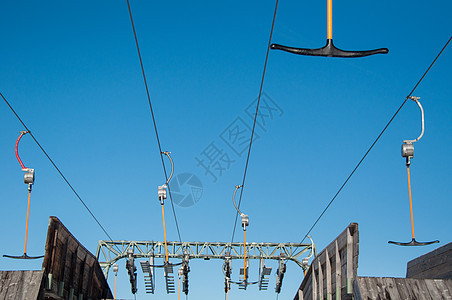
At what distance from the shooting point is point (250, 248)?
39.4m

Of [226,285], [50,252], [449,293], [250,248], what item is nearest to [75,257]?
[50,252]

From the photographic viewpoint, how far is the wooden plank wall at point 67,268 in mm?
13688

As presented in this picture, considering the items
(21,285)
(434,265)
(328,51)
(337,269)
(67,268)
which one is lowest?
(21,285)

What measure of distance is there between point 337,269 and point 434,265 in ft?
13.3

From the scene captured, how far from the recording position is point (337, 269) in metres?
14.0

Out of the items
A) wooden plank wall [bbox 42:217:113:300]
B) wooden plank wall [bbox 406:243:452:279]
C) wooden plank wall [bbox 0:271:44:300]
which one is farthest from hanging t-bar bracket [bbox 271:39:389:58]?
wooden plank wall [bbox 406:243:452:279]

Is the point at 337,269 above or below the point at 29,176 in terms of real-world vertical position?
below

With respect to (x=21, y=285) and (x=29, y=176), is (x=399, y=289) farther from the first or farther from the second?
(x=29, y=176)

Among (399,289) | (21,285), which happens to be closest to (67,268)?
(21,285)

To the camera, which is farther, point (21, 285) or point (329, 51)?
point (21, 285)

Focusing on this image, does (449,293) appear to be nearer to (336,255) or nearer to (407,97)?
(336,255)

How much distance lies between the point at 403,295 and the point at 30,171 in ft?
31.0

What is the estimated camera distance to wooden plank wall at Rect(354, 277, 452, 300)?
42.3 ft

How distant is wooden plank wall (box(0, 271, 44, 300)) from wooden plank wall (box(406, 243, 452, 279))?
948cm
